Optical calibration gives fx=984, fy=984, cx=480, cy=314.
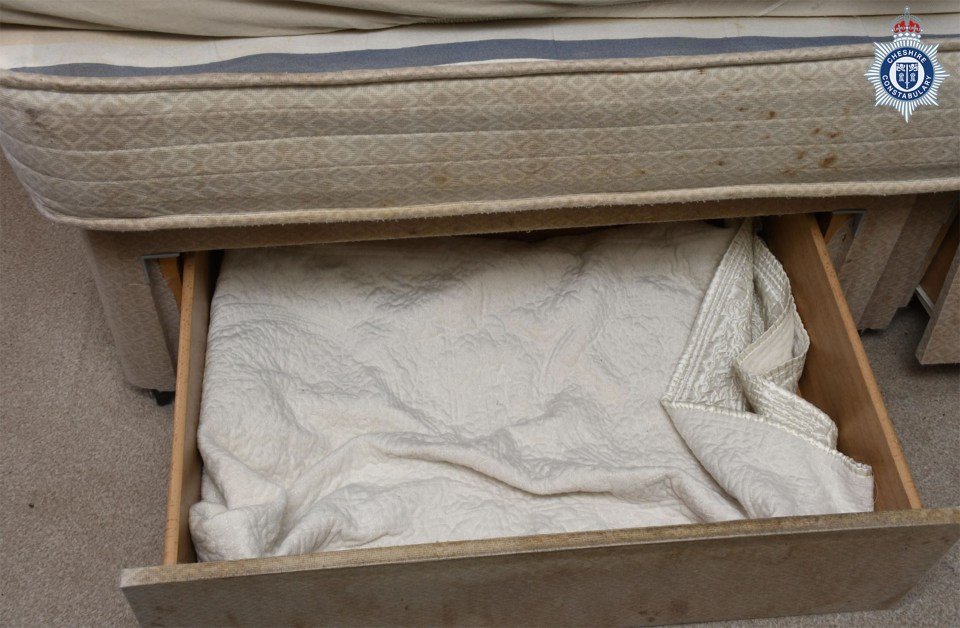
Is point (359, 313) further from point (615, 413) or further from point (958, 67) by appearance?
point (958, 67)

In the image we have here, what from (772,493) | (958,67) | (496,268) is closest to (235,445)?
(496,268)

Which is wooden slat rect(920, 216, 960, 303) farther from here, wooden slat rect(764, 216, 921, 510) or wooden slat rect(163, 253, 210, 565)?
wooden slat rect(163, 253, 210, 565)

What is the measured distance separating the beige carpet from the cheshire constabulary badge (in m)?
0.41

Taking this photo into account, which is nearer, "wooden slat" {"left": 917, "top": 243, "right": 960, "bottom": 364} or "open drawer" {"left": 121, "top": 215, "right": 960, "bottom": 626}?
"open drawer" {"left": 121, "top": 215, "right": 960, "bottom": 626}

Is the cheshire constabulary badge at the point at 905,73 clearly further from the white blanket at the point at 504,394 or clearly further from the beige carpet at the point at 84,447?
the beige carpet at the point at 84,447

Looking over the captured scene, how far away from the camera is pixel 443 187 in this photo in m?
0.86

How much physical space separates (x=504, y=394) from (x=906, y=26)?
0.51 m

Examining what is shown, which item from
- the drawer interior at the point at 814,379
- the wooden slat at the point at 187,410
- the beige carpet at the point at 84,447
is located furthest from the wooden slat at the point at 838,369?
the wooden slat at the point at 187,410

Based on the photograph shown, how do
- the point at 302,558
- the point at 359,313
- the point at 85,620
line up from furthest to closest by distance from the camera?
the point at 359,313 < the point at 85,620 < the point at 302,558

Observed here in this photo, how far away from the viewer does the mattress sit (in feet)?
2.59

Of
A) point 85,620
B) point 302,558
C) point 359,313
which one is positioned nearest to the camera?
point 302,558

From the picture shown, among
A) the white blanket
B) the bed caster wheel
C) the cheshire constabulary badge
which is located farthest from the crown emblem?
the bed caster wheel

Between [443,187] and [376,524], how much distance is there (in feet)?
1.03

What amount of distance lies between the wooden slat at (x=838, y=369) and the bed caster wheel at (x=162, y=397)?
695 millimetres
